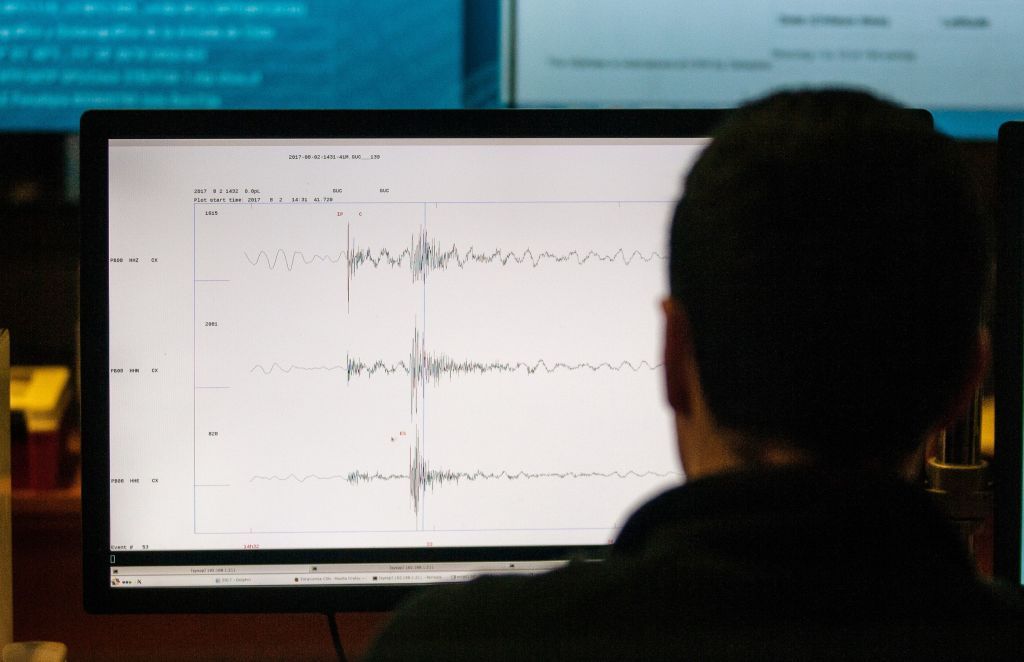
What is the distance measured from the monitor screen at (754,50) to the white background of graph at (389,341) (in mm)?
589

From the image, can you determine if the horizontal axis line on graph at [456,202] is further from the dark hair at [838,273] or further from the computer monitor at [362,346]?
the dark hair at [838,273]

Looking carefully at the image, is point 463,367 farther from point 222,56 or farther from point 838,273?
point 222,56

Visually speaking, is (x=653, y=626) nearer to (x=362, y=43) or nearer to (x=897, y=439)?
(x=897, y=439)

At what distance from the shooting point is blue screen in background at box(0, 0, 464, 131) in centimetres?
128

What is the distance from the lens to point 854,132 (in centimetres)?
46

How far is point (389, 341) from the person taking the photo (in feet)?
2.57

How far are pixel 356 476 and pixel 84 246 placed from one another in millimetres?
277

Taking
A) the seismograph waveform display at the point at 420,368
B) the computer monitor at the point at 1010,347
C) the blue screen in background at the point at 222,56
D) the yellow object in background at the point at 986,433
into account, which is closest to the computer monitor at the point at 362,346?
the seismograph waveform display at the point at 420,368

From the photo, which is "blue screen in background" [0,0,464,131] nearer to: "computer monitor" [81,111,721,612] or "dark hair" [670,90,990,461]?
"computer monitor" [81,111,721,612]

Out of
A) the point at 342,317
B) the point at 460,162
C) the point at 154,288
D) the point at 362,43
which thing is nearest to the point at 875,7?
the point at 362,43

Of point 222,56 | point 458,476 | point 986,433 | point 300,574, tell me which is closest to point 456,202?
point 458,476

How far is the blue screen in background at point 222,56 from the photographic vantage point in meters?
1.28

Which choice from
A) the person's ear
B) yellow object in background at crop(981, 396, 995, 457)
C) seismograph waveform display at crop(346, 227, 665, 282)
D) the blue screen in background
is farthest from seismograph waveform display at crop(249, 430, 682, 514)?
the blue screen in background

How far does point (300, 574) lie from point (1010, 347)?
0.58 m
